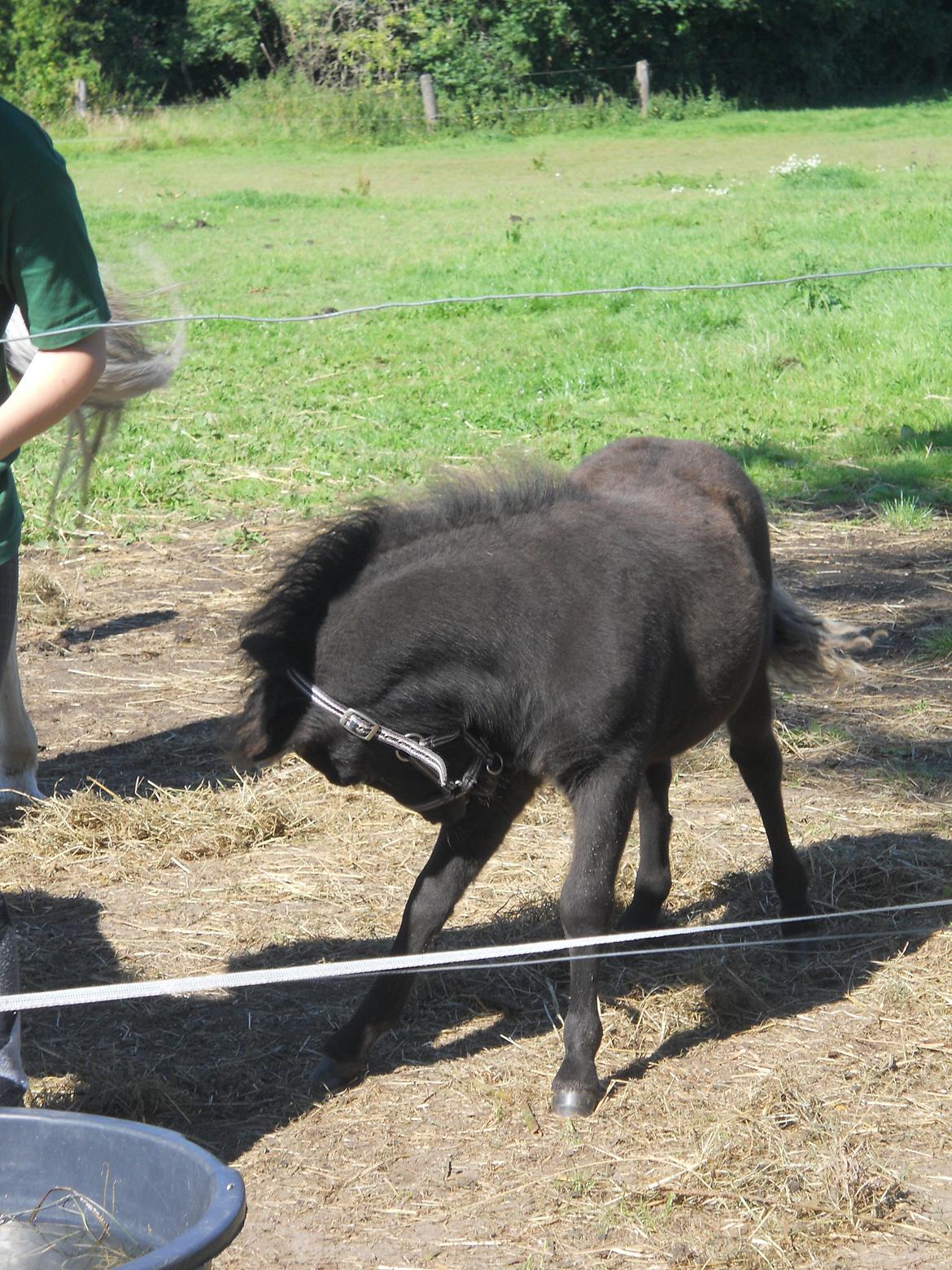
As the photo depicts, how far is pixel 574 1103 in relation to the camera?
318cm

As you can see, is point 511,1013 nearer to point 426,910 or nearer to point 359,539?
point 426,910

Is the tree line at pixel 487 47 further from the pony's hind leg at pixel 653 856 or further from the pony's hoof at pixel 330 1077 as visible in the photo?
the pony's hoof at pixel 330 1077

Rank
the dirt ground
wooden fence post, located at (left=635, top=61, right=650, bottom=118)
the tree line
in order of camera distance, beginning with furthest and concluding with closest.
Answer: the tree line, wooden fence post, located at (left=635, top=61, right=650, bottom=118), the dirt ground

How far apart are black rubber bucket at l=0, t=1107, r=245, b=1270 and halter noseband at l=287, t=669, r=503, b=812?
37.5 inches

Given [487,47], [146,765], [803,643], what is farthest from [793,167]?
[803,643]

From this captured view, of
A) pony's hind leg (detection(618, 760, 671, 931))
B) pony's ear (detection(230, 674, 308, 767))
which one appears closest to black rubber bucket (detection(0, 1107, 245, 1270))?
pony's ear (detection(230, 674, 308, 767))

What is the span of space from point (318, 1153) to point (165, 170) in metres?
24.9

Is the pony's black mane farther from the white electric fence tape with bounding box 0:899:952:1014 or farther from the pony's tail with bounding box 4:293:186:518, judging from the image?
the pony's tail with bounding box 4:293:186:518

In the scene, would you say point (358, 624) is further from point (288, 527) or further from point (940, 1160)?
point (288, 527)

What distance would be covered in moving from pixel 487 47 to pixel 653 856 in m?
32.6

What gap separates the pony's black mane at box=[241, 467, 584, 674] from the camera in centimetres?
295

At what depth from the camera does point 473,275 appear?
541 inches

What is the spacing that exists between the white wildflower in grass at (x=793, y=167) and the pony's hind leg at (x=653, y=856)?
59.0ft

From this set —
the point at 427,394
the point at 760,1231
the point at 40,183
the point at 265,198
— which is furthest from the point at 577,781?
the point at 265,198
